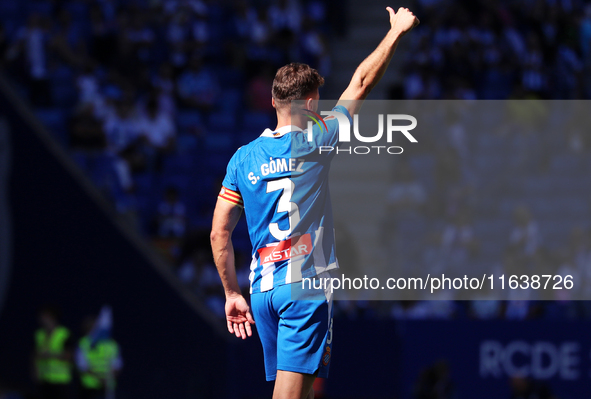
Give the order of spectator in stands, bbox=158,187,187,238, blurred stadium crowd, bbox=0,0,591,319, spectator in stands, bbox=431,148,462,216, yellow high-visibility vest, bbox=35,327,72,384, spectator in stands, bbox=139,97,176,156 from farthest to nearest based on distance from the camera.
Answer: spectator in stands, bbox=139,97,176,156
spectator in stands, bbox=158,187,187,238
yellow high-visibility vest, bbox=35,327,72,384
spectator in stands, bbox=431,148,462,216
blurred stadium crowd, bbox=0,0,591,319

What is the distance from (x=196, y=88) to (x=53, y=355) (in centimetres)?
519

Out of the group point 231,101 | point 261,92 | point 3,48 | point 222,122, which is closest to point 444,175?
point 261,92

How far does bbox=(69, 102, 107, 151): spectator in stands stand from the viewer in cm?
1262

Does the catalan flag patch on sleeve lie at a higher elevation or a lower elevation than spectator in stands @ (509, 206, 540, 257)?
lower

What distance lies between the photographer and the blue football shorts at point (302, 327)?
4.02 metres

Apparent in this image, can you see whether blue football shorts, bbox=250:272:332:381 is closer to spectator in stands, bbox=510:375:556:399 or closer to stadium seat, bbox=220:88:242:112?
spectator in stands, bbox=510:375:556:399

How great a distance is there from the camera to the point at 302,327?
4031 mm

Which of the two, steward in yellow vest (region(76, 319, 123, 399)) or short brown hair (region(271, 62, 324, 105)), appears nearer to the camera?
short brown hair (region(271, 62, 324, 105))

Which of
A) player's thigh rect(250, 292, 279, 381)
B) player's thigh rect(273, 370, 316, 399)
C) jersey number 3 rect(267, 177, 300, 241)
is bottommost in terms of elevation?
player's thigh rect(273, 370, 316, 399)

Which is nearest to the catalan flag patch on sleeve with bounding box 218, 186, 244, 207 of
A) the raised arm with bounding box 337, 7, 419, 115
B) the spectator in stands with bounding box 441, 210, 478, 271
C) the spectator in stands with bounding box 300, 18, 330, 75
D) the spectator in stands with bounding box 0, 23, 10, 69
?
the raised arm with bounding box 337, 7, 419, 115

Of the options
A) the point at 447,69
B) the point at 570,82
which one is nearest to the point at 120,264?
the point at 447,69

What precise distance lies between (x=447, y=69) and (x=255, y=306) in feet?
35.0

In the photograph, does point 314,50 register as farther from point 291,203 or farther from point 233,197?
point 291,203

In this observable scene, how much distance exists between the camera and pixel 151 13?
15.5 meters
